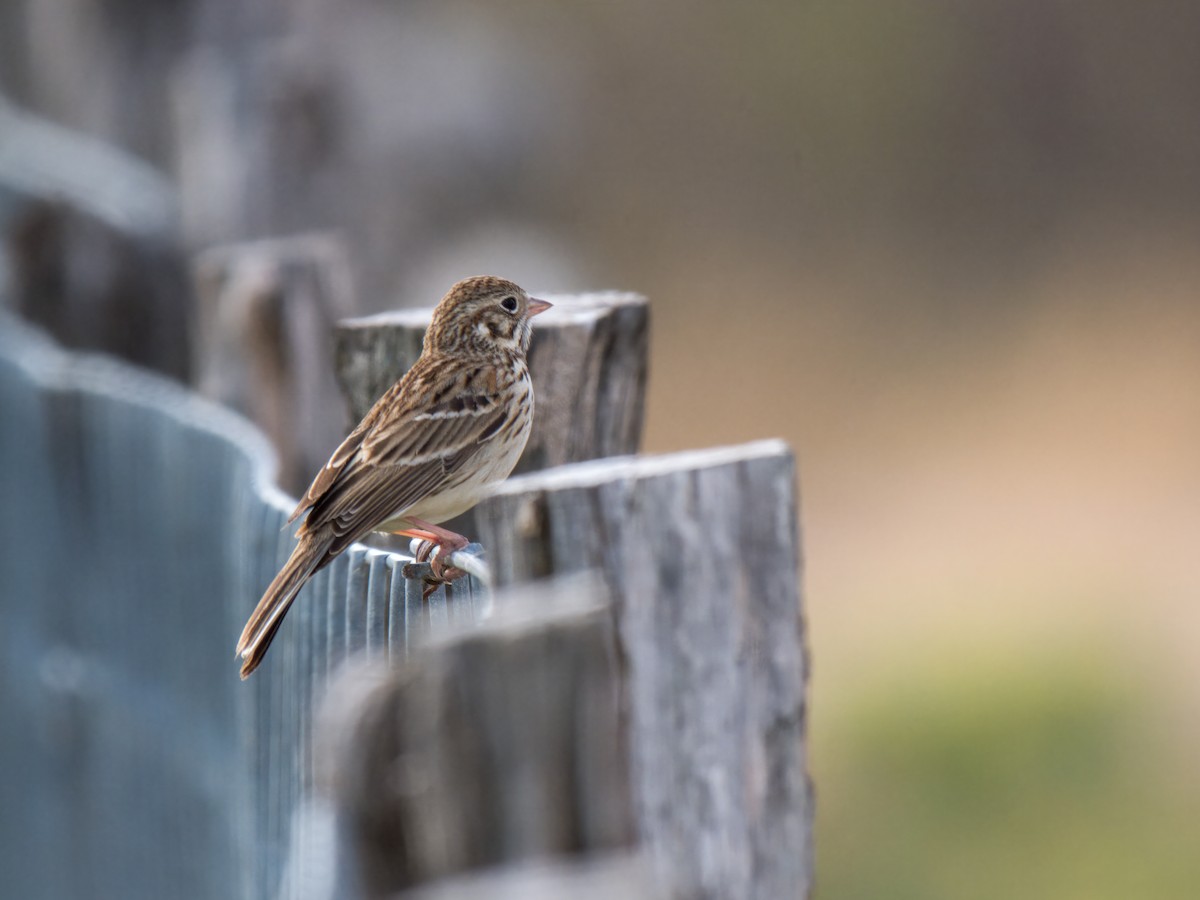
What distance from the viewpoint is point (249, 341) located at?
420 cm

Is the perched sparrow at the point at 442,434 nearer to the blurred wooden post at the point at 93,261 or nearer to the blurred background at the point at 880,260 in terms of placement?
the blurred wooden post at the point at 93,261

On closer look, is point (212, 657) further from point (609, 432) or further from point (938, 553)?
point (938, 553)

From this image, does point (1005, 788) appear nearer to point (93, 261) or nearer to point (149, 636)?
point (93, 261)

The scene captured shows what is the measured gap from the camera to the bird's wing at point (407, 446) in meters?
3.49

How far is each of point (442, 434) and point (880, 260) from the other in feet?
38.0

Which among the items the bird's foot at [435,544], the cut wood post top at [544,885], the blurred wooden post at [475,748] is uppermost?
the bird's foot at [435,544]

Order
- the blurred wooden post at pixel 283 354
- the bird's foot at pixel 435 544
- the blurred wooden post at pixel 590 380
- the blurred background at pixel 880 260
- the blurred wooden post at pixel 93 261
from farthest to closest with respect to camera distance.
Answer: the blurred background at pixel 880 260 → the blurred wooden post at pixel 93 261 → the blurred wooden post at pixel 283 354 → the blurred wooden post at pixel 590 380 → the bird's foot at pixel 435 544

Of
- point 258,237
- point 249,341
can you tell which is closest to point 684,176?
point 258,237

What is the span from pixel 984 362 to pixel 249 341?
1055 centimetres

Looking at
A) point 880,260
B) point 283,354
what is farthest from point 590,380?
point 880,260

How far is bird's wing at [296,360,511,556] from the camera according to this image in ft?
11.4

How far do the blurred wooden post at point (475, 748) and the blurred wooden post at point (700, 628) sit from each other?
12.1 inches

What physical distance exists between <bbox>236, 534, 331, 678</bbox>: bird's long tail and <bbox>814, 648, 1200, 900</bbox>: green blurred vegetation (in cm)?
487

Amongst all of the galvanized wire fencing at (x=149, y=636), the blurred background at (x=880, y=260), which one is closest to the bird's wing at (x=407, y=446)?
the galvanized wire fencing at (x=149, y=636)
